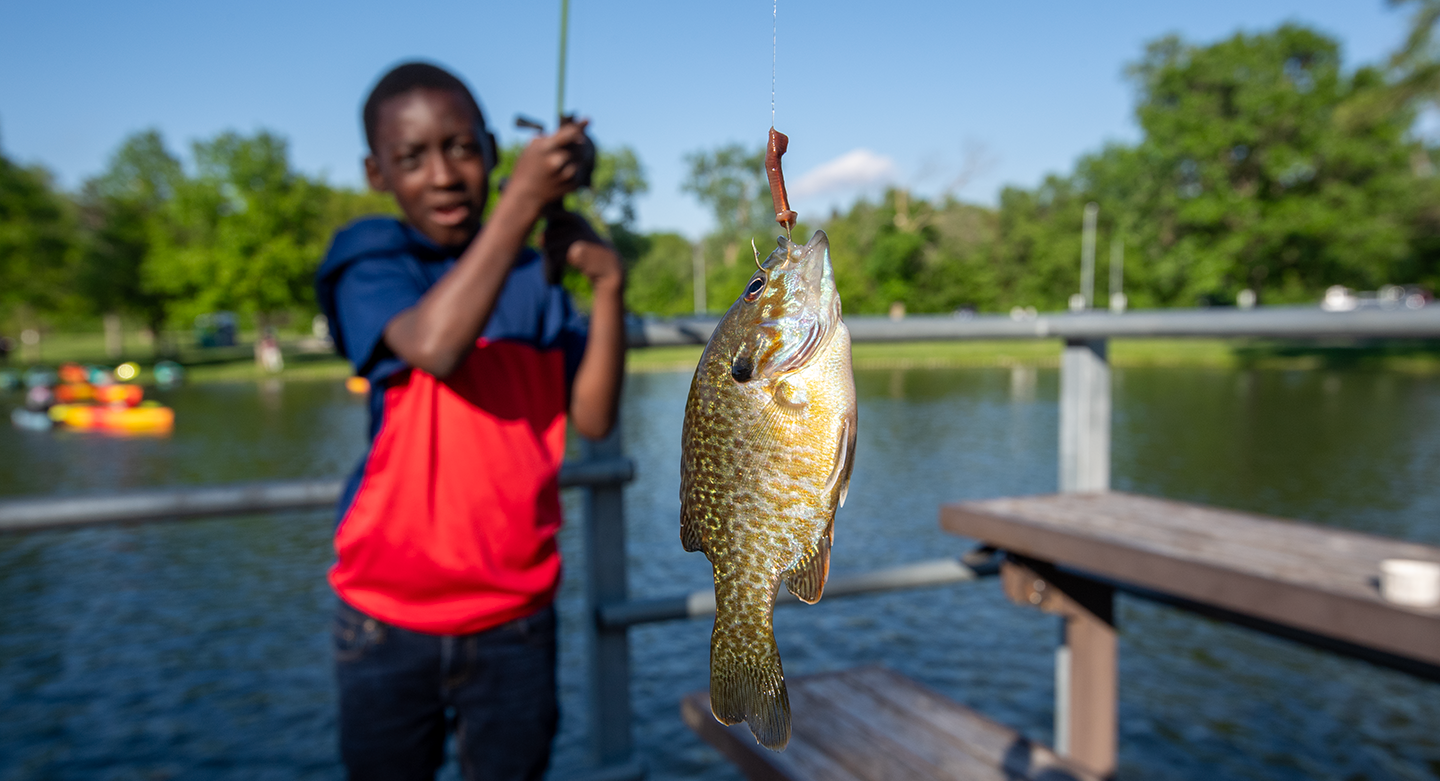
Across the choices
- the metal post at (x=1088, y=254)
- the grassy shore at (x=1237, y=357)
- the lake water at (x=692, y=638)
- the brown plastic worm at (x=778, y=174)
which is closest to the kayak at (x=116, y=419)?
the lake water at (x=692, y=638)

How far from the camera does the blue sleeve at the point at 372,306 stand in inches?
81.1

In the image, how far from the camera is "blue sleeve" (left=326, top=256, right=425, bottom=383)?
206 cm

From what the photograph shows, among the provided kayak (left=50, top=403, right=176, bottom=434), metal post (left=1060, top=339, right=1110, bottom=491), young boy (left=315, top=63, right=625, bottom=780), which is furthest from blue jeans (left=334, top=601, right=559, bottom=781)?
kayak (left=50, top=403, right=176, bottom=434)

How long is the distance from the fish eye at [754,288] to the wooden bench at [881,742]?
167cm

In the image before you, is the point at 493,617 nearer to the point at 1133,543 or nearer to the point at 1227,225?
the point at 1133,543

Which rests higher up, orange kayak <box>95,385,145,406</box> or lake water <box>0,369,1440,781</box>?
orange kayak <box>95,385,145,406</box>

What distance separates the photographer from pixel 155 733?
6.76 metres

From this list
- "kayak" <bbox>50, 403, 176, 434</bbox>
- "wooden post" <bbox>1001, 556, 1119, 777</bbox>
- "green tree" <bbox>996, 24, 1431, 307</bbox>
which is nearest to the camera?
"wooden post" <bbox>1001, 556, 1119, 777</bbox>

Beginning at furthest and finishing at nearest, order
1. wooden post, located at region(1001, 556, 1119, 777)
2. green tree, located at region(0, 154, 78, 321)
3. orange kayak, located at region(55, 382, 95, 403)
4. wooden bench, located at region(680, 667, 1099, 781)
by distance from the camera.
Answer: green tree, located at region(0, 154, 78, 321) < orange kayak, located at region(55, 382, 95, 403) < wooden post, located at region(1001, 556, 1119, 777) < wooden bench, located at region(680, 667, 1099, 781)

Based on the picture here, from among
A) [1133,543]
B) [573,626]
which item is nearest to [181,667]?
[573,626]

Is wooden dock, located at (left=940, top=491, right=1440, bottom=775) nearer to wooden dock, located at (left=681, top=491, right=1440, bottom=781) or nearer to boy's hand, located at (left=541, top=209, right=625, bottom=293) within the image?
wooden dock, located at (left=681, top=491, right=1440, bottom=781)

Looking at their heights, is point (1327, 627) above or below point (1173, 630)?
above

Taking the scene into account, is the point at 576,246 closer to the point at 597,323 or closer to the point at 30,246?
the point at 597,323

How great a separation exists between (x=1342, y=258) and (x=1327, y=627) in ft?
160
